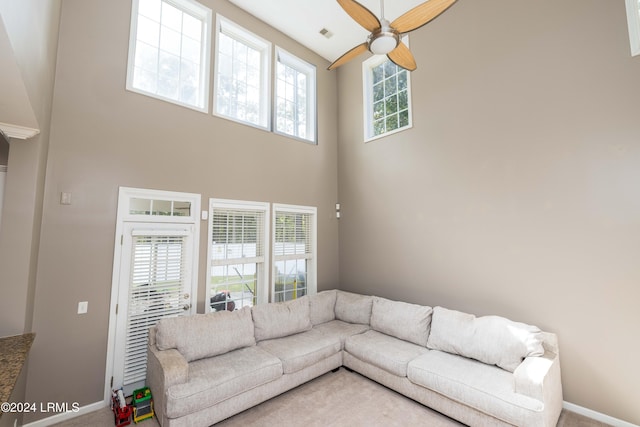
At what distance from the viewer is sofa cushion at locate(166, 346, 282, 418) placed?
2.39m

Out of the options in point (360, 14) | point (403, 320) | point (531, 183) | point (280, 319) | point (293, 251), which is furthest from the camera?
point (293, 251)

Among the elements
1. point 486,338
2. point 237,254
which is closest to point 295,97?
point 237,254

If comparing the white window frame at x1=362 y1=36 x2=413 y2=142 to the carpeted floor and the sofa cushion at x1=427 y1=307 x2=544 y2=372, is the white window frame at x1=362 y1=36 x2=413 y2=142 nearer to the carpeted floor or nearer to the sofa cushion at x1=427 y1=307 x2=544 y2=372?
the sofa cushion at x1=427 y1=307 x2=544 y2=372

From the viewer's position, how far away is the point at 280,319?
3.71 meters

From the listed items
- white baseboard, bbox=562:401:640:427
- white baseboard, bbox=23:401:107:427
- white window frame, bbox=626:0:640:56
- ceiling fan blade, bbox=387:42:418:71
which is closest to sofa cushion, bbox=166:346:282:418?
white baseboard, bbox=23:401:107:427

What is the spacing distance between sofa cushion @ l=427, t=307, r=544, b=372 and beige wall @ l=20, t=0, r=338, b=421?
3.01 meters

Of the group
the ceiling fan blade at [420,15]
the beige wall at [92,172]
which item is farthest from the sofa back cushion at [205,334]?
the ceiling fan blade at [420,15]

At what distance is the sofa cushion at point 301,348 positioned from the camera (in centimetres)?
313

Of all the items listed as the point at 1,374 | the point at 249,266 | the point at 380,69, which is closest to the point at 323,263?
the point at 249,266

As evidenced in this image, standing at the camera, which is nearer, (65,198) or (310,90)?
(65,198)

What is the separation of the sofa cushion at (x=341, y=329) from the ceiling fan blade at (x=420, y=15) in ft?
11.4

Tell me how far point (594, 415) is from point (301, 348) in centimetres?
294

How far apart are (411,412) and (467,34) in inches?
180

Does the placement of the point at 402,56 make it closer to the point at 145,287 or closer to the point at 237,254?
the point at 237,254
